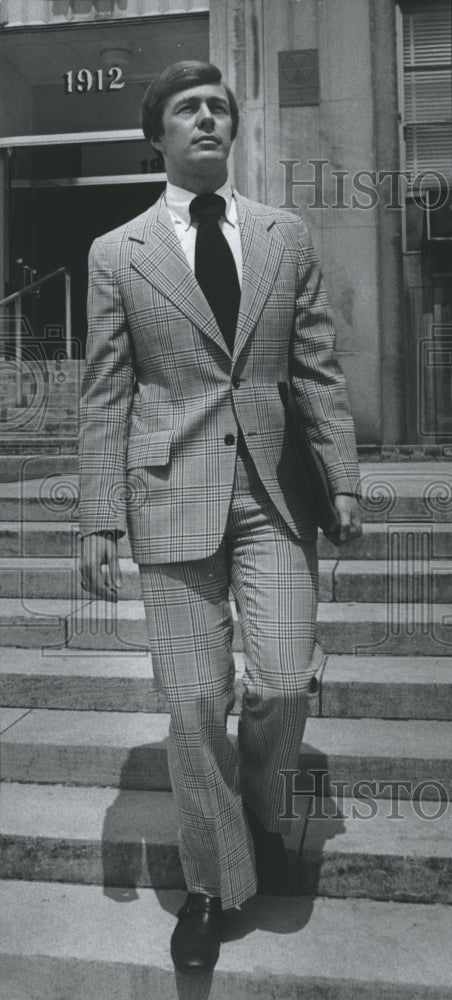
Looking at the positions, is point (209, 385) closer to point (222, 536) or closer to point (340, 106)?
point (222, 536)

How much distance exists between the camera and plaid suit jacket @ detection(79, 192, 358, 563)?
99.7 inches

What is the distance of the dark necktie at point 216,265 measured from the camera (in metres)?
2.57

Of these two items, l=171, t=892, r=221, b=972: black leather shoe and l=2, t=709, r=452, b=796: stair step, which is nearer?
l=171, t=892, r=221, b=972: black leather shoe

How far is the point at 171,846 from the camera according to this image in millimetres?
2990

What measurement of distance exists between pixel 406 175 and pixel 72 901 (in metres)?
6.97

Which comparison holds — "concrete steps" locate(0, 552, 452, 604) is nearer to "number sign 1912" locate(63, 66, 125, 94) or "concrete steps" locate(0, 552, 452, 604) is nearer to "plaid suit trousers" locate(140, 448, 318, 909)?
"plaid suit trousers" locate(140, 448, 318, 909)

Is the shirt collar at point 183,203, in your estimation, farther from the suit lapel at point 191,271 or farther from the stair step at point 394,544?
the stair step at point 394,544

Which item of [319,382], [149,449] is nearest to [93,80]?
[319,382]

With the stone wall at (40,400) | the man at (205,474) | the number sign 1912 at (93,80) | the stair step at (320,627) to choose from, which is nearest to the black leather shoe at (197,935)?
the man at (205,474)

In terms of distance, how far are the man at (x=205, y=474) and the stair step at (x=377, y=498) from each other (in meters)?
2.53

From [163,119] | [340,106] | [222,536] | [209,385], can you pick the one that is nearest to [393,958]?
[222,536]

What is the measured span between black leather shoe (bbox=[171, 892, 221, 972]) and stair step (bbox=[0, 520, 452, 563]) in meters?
2.26

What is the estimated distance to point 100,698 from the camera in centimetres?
393

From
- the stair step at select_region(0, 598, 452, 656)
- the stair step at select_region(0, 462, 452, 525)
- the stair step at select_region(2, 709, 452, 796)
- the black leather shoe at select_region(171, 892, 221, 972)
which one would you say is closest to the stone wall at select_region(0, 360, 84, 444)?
the stair step at select_region(0, 462, 452, 525)
